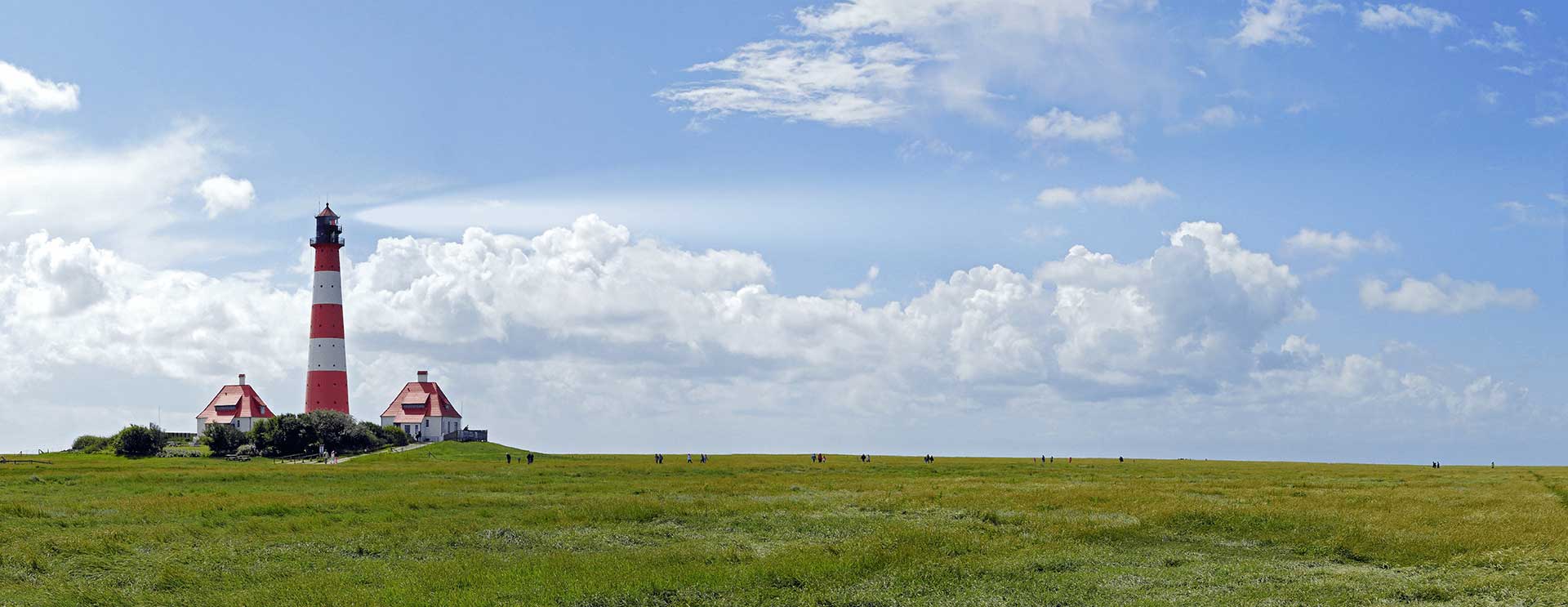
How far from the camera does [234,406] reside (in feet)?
463

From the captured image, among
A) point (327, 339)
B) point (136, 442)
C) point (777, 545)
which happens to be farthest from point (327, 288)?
point (777, 545)

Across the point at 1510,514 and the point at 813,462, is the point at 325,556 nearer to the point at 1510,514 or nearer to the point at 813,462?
the point at 1510,514

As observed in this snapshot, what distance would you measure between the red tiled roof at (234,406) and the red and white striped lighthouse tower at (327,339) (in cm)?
1951

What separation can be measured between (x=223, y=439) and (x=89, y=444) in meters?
20.2

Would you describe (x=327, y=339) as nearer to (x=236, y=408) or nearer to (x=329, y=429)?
(x=329, y=429)

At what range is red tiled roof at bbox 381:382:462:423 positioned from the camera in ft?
472

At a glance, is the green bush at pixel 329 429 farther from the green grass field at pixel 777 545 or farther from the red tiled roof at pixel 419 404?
the green grass field at pixel 777 545

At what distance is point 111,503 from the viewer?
48250 mm

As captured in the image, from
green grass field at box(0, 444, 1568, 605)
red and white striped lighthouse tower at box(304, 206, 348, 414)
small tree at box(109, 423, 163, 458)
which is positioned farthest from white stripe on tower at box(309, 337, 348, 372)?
green grass field at box(0, 444, 1568, 605)

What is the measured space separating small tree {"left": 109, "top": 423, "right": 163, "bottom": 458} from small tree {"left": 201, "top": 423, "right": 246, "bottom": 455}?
559 centimetres

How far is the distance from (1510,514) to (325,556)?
141 feet

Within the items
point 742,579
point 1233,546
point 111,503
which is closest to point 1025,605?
point 742,579

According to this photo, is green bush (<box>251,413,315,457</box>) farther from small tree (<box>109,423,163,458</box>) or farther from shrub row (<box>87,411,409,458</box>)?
small tree (<box>109,423,163,458</box>)

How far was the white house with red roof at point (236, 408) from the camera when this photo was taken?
139625mm
